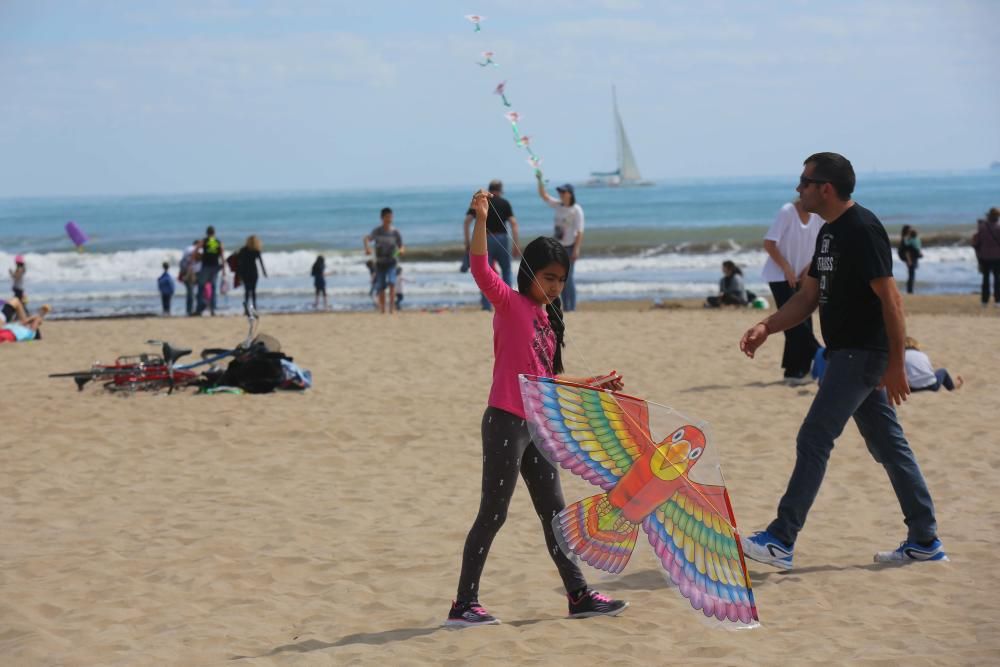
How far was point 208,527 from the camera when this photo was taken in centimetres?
566

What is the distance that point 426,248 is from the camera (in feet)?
131

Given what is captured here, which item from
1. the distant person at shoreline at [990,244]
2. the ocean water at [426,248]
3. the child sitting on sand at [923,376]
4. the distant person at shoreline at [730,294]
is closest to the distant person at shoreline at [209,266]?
the ocean water at [426,248]

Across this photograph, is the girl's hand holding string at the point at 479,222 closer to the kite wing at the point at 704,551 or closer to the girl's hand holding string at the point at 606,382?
the girl's hand holding string at the point at 606,382

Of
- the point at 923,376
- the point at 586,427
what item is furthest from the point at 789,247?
the point at 586,427

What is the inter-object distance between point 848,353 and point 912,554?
3.36 feet

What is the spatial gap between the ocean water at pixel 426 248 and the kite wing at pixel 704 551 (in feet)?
62.1

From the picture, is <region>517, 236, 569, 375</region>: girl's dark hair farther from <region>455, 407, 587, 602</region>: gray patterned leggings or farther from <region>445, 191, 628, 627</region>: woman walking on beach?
<region>455, 407, 587, 602</region>: gray patterned leggings

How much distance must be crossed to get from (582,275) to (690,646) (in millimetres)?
25833

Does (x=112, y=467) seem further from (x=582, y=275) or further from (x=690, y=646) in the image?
(x=582, y=275)

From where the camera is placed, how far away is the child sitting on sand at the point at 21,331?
13812 millimetres

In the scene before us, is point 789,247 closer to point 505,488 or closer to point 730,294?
point 505,488

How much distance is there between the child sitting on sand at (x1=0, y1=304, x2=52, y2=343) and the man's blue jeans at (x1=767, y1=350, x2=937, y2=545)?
1173 centimetres

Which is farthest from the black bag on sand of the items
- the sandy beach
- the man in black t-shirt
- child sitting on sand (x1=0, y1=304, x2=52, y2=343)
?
child sitting on sand (x1=0, y1=304, x2=52, y2=343)

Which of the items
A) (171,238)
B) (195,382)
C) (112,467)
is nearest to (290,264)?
(171,238)
